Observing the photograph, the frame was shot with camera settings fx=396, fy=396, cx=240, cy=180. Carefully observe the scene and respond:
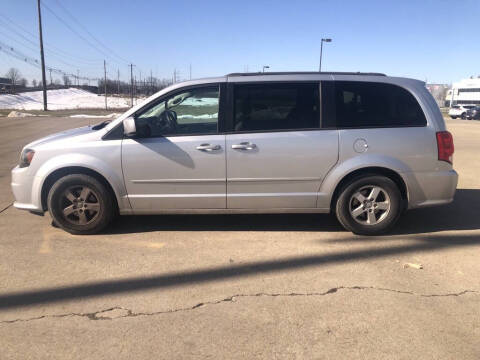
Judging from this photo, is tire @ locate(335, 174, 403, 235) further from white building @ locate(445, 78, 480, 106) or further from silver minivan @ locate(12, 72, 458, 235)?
white building @ locate(445, 78, 480, 106)

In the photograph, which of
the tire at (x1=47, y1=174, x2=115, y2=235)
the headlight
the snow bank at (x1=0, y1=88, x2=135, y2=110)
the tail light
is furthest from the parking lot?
the snow bank at (x1=0, y1=88, x2=135, y2=110)

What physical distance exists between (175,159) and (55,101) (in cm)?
7467

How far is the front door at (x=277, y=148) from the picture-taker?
Answer: 14.6 feet

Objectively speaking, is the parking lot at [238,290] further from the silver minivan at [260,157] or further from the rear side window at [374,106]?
the rear side window at [374,106]

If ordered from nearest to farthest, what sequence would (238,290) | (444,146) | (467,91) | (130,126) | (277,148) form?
(238,290) < (130,126) < (277,148) < (444,146) < (467,91)

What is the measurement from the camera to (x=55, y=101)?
70438mm

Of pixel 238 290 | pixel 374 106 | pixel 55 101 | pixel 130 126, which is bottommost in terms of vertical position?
pixel 238 290

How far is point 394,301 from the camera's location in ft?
10.6

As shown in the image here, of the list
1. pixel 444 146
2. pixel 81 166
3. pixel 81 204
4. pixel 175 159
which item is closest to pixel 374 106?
pixel 444 146

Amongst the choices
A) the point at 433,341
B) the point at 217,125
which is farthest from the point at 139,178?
the point at 433,341

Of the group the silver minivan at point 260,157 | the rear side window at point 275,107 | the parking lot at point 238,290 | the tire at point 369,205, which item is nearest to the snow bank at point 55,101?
the silver minivan at point 260,157

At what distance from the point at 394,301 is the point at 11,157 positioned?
10.2 meters

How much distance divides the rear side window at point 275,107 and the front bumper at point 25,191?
8.02 ft

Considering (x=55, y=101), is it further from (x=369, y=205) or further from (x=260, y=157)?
(x=369, y=205)
